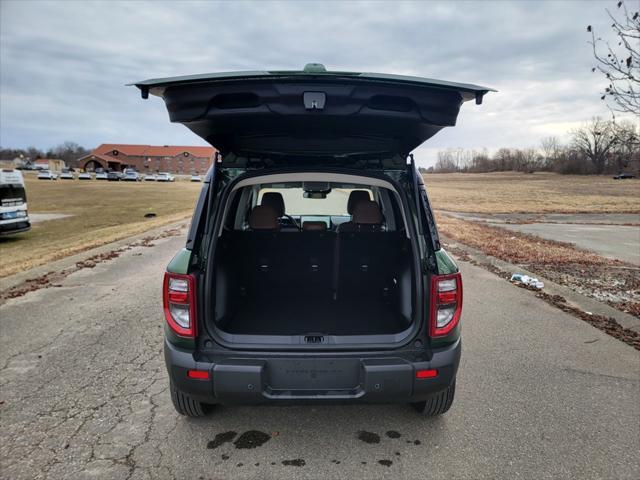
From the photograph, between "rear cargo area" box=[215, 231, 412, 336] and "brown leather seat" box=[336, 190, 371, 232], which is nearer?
"rear cargo area" box=[215, 231, 412, 336]

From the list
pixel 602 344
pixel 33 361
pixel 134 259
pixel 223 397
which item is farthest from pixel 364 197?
pixel 134 259

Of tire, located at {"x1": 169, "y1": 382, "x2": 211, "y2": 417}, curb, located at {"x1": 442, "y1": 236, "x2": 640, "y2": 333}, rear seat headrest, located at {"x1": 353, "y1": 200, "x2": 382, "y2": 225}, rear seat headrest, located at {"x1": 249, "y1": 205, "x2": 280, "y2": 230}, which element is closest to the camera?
tire, located at {"x1": 169, "y1": 382, "x2": 211, "y2": 417}

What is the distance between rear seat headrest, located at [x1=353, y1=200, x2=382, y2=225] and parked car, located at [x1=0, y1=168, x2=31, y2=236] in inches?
467

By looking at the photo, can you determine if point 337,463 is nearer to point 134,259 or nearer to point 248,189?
point 248,189

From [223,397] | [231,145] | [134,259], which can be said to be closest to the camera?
[223,397]

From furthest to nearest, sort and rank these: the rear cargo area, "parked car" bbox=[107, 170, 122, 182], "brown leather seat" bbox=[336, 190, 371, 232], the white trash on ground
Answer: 1. "parked car" bbox=[107, 170, 122, 182]
2. the white trash on ground
3. "brown leather seat" bbox=[336, 190, 371, 232]
4. the rear cargo area

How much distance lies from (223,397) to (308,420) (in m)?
0.76

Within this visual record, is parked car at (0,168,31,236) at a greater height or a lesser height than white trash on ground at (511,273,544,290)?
greater

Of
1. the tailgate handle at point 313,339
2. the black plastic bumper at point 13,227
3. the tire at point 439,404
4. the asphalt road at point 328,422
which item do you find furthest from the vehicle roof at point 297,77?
the black plastic bumper at point 13,227

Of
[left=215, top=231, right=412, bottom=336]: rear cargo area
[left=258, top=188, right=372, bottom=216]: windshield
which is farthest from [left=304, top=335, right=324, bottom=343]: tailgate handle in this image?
[left=258, top=188, right=372, bottom=216]: windshield

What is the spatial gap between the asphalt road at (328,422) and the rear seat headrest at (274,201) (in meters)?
1.74

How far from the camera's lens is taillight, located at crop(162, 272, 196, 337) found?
2.37 metres

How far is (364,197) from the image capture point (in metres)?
3.96

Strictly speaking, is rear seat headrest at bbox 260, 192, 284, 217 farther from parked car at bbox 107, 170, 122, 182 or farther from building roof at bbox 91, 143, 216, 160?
building roof at bbox 91, 143, 216, 160
